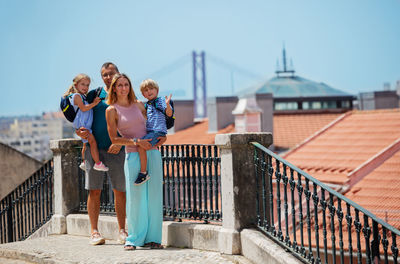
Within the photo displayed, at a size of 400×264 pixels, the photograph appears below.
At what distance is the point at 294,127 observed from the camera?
114ft

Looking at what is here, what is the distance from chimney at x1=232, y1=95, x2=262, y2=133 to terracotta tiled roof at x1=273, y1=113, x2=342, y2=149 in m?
1.50

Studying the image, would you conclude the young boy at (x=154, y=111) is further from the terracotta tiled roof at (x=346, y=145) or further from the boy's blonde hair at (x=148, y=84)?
the terracotta tiled roof at (x=346, y=145)

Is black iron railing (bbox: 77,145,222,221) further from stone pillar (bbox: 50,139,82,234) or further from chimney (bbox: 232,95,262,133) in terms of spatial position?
chimney (bbox: 232,95,262,133)

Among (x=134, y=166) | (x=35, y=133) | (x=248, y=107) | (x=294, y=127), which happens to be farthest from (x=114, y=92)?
(x=35, y=133)

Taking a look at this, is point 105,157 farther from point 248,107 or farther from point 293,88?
point 293,88

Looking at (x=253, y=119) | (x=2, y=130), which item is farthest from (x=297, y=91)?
(x=2, y=130)

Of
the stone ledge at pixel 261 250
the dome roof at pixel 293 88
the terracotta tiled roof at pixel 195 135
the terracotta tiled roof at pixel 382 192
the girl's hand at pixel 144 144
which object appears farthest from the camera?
the dome roof at pixel 293 88

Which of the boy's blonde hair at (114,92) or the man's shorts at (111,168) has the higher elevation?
the boy's blonde hair at (114,92)

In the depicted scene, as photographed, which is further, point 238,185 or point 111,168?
point 111,168

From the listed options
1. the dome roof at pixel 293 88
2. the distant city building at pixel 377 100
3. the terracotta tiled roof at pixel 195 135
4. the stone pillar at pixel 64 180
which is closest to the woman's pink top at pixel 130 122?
the stone pillar at pixel 64 180

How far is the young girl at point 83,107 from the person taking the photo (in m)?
7.62

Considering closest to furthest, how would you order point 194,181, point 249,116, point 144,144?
point 144,144, point 194,181, point 249,116

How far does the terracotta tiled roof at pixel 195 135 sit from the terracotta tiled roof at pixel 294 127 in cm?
264

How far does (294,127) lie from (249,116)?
4573mm
